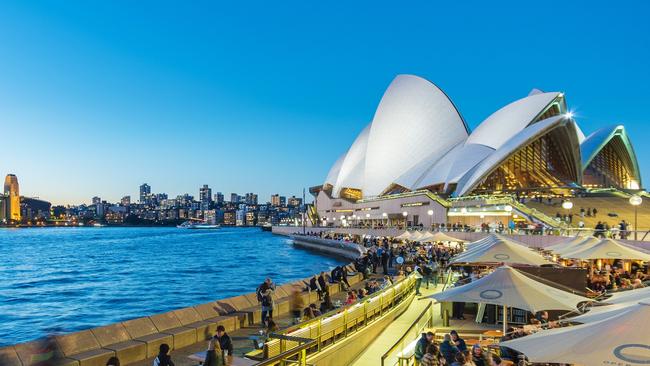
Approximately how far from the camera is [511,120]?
156 ft

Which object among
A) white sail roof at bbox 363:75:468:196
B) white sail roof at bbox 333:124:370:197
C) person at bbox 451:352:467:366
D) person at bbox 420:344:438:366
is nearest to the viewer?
person at bbox 451:352:467:366

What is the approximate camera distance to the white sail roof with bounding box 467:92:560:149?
45.4 meters

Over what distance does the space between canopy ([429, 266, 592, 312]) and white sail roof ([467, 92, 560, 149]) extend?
4111 cm

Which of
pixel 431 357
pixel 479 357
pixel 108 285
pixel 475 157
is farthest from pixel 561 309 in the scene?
pixel 475 157

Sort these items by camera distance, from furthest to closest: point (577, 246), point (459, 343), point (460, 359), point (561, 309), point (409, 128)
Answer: point (409, 128) → point (577, 246) → point (459, 343) → point (561, 309) → point (460, 359)

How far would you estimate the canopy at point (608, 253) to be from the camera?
13250 mm

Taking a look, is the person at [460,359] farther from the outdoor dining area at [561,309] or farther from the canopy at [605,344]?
the canopy at [605,344]

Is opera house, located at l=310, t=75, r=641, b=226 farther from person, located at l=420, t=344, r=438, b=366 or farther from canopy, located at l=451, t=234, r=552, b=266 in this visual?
person, located at l=420, t=344, r=438, b=366

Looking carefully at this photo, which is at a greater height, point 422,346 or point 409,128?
point 409,128

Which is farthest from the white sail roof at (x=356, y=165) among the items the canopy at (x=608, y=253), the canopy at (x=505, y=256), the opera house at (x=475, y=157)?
the canopy at (x=505, y=256)

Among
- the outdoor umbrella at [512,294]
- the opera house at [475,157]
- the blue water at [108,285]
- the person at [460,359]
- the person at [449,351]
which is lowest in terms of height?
the blue water at [108,285]

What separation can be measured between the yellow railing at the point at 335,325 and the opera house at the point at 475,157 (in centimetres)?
2471

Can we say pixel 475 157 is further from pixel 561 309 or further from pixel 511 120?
pixel 561 309

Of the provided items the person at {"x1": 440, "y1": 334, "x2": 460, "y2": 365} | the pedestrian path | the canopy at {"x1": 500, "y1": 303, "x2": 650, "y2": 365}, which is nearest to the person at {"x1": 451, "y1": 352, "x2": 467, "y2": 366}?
the person at {"x1": 440, "y1": 334, "x2": 460, "y2": 365}
